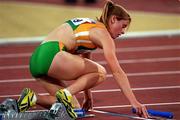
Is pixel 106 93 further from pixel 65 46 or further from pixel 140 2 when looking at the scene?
pixel 140 2

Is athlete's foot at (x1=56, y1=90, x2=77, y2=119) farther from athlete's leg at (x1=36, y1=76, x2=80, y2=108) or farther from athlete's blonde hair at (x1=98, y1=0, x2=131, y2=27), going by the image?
athlete's blonde hair at (x1=98, y1=0, x2=131, y2=27)

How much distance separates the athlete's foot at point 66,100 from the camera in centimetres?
544

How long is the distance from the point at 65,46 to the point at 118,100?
1109 millimetres

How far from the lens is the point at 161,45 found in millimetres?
9891

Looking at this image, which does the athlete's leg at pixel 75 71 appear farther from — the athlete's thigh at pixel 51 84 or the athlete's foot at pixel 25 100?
the athlete's foot at pixel 25 100

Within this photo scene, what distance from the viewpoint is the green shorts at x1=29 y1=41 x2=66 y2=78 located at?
19.0 feet

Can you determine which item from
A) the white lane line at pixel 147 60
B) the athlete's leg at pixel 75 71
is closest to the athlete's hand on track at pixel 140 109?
the athlete's leg at pixel 75 71

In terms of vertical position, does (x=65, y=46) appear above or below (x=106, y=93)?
above

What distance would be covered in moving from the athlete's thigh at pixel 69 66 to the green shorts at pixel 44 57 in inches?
1.7

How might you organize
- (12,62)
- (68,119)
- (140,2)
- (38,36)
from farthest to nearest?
(140,2)
(38,36)
(12,62)
(68,119)

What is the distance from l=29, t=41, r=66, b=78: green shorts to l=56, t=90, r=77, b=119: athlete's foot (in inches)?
14.4

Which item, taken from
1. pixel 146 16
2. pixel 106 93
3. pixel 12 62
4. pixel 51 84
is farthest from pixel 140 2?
pixel 51 84

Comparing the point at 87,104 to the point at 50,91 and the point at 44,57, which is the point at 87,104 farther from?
the point at 44,57

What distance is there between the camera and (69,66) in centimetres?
578
